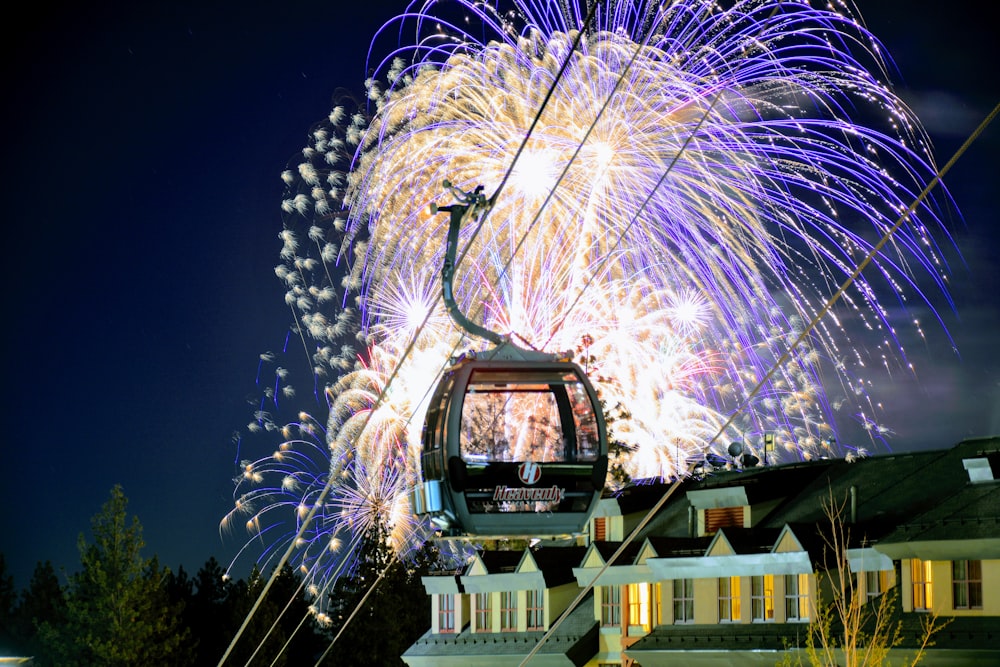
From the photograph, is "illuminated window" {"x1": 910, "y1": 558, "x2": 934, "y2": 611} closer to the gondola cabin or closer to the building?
the building

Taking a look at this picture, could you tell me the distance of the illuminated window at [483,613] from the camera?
57.2 meters

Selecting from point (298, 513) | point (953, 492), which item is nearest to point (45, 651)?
point (298, 513)

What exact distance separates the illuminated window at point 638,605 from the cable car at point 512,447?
94.6ft

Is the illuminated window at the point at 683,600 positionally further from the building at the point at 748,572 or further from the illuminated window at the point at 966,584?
the illuminated window at the point at 966,584

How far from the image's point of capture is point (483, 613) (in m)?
57.5

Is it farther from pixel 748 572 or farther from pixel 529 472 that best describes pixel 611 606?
pixel 529 472

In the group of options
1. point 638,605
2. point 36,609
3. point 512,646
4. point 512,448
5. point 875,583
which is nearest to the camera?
point 512,448

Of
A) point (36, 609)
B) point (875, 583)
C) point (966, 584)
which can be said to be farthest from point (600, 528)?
point (36, 609)

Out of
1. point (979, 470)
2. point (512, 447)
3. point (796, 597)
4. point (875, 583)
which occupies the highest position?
point (979, 470)

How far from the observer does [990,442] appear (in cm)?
4322

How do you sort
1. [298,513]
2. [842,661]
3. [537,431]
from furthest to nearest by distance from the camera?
[298,513], [842,661], [537,431]

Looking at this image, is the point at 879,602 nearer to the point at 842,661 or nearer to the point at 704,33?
the point at 842,661

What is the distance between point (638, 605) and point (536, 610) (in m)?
5.25

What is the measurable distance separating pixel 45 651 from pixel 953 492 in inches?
1641
